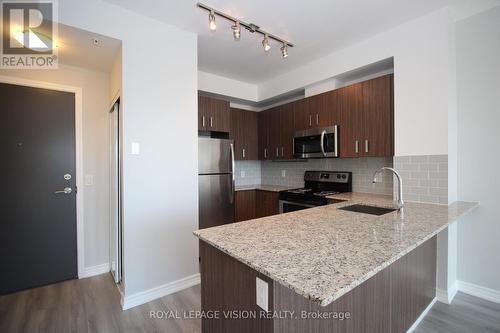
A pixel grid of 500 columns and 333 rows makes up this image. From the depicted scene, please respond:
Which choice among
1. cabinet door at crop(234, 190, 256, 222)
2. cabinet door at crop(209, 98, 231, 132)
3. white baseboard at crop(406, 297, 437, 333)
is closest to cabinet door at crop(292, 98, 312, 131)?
cabinet door at crop(209, 98, 231, 132)

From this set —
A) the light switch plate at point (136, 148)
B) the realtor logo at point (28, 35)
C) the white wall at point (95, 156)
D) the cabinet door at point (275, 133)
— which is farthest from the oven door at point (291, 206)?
the realtor logo at point (28, 35)

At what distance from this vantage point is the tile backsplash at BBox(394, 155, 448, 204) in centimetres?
219

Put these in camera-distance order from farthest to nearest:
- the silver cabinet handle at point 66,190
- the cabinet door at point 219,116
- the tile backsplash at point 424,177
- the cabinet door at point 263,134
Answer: the cabinet door at point 263,134
the cabinet door at point 219,116
the silver cabinet handle at point 66,190
the tile backsplash at point 424,177

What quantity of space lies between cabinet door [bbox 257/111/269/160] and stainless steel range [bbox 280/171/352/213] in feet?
2.59

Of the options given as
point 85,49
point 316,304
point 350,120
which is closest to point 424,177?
point 350,120

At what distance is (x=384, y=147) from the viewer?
2604mm

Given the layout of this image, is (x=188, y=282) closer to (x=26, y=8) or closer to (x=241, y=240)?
(x=241, y=240)

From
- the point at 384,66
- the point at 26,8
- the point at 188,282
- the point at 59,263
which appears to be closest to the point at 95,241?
the point at 59,263

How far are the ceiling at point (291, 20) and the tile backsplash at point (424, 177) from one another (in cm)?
139

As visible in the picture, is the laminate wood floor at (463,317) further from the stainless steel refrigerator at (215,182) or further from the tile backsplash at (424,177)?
the stainless steel refrigerator at (215,182)

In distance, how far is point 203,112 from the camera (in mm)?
3221

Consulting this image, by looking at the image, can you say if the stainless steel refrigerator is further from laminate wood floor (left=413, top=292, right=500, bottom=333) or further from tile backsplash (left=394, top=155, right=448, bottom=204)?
laminate wood floor (left=413, top=292, right=500, bottom=333)

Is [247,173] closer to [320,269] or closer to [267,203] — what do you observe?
[267,203]

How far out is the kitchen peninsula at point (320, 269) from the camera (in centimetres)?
88
